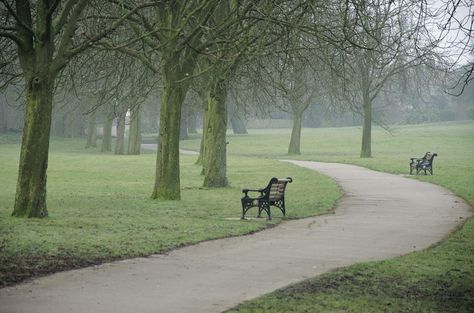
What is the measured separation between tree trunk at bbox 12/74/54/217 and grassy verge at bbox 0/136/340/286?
47 centimetres

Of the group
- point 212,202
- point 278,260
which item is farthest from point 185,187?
point 278,260

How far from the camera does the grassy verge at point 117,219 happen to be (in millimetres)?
10914

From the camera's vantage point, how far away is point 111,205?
19812 millimetres

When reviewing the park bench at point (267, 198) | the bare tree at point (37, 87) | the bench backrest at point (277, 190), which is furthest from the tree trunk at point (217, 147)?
the bare tree at point (37, 87)

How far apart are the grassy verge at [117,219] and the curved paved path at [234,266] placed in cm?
59

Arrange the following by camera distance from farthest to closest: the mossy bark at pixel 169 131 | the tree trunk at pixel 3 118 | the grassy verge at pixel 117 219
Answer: the tree trunk at pixel 3 118 < the mossy bark at pixel 169 131 < the grassy verge at pixel 117 219

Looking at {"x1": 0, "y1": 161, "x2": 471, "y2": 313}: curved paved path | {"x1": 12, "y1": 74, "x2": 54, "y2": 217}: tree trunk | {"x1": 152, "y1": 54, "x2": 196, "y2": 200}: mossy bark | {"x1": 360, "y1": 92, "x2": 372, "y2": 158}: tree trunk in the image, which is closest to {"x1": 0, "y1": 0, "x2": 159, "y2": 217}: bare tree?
{"x1": 12, "y1": 74, "x2": 54, "y2": 217}: tree trunk

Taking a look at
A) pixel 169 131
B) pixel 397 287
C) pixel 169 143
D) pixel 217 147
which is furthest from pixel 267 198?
pixel 217 147

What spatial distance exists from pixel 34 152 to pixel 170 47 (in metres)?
6.26

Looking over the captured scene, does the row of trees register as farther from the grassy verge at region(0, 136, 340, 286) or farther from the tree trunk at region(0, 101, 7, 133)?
the tree trunk at region(0, 101, 7, 133)

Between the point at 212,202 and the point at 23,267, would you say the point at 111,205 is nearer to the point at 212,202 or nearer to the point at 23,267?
the point at 212,202

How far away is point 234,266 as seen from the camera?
10.3 m

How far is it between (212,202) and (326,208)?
3.34m

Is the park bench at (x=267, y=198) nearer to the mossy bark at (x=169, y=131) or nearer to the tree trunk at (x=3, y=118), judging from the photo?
the mossy bark at (x=169, y=131)
